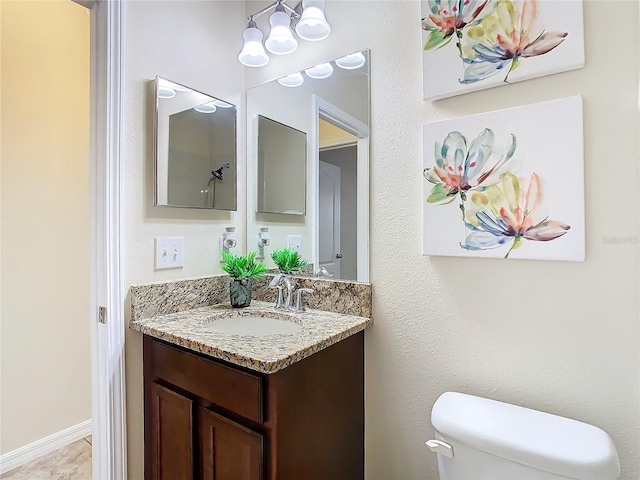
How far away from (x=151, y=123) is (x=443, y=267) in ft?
3.93

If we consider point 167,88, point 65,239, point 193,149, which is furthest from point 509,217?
point 65,239

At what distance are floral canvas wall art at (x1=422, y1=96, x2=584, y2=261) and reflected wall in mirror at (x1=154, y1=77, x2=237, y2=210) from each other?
2.85 ft

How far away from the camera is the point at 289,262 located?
148 centimetres

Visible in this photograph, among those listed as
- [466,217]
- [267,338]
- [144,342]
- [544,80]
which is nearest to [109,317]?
[144,342]

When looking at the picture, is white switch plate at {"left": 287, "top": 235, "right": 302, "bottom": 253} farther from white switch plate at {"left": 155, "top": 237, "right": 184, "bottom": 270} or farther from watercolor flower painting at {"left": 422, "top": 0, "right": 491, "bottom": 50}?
watercolor flower painting at {"left": 422, "top": 0, "right": 491, "bottom": 50}

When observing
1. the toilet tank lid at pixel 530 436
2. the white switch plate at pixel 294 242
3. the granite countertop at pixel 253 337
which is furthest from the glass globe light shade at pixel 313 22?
the toilet tank lid at pixel 530 436

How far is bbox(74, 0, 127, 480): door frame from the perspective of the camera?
1188 mm

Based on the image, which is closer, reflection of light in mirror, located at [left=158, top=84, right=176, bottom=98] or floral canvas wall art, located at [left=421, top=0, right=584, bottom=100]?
floral canvas wall art, located at [left=421, top=0, right=584, bottom=100]

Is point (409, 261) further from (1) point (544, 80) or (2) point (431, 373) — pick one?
(1) point (544, 80)

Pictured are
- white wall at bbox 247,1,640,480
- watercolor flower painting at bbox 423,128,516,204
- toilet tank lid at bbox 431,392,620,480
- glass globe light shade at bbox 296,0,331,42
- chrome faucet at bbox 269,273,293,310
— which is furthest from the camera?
chrome faucet at bbox 269,273,293,310

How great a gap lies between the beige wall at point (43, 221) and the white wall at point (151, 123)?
952 millimetres

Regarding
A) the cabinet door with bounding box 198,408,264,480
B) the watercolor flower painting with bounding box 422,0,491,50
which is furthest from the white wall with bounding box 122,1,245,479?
the watercolor flower painting with bounding box 422,0,491,50

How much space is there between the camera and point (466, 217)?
1.08 metres

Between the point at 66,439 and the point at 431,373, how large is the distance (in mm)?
2080
